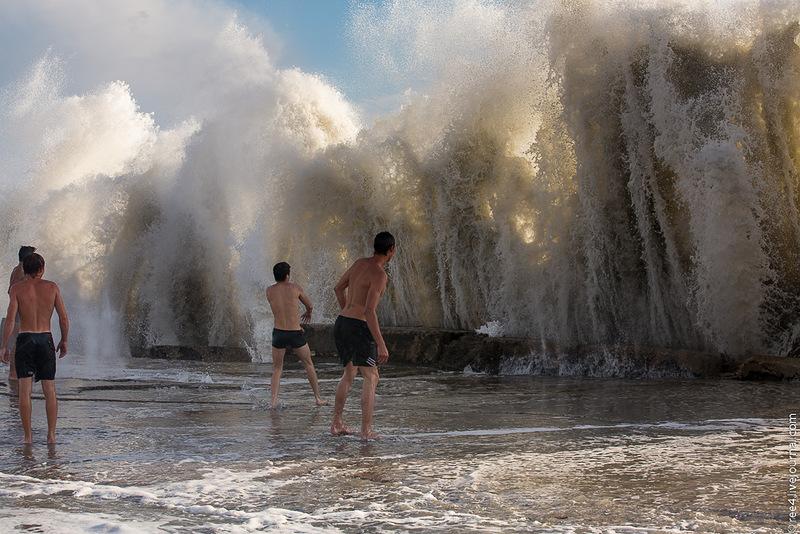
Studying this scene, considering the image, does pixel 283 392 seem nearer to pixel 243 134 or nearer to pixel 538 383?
pixel 538 383

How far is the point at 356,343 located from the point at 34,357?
221cm

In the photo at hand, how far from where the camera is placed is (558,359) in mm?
12609

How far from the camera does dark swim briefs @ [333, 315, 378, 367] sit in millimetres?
6789

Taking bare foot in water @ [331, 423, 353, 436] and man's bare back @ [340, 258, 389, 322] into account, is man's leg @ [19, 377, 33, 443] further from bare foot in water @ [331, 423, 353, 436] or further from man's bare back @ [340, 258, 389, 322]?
man's bare back @ [340, 258, 389, 322]

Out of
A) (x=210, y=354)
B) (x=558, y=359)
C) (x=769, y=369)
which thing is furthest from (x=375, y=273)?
(x=210, y=354)

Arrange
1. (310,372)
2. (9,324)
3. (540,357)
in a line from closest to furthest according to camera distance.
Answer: (9,324) → (310,372) → (540,357)

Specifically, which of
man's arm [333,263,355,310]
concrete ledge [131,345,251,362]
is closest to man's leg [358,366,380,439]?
man's arm [333,263,355,310]

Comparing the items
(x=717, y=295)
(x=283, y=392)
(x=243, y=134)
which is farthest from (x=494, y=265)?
(x=243, y=134)

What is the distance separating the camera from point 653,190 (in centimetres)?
1348

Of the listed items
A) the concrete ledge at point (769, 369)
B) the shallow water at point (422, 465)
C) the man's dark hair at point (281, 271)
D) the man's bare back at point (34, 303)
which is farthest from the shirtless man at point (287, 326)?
the concrete ledge at point (769, 369)

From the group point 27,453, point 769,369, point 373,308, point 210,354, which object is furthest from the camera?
point 210,354

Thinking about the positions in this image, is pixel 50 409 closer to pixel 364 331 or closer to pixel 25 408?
pixel 25 408

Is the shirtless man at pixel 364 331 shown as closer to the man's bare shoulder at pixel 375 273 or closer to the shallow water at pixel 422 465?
the man's bare shoulder at pixel 375 273

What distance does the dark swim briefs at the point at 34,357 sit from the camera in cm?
673
